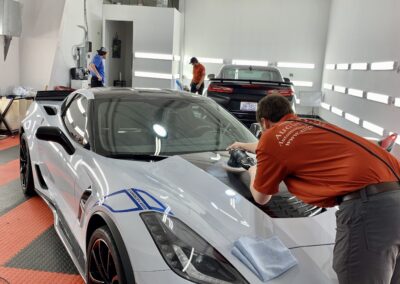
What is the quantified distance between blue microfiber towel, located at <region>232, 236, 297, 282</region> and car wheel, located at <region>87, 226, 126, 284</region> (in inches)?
20.7

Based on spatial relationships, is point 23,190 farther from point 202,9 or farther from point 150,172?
point 202,9

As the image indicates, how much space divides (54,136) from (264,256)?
5.64ft

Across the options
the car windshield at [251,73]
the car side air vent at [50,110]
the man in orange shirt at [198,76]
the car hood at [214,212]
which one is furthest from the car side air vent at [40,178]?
the man in orange shirt at [198,76]

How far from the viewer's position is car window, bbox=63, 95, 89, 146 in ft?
8.69

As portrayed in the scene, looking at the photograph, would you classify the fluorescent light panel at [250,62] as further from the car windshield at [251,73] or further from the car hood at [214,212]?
the car hood at [214,212]

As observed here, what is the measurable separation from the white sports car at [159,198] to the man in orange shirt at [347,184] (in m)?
0.19

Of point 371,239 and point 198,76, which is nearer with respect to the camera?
point 371,239

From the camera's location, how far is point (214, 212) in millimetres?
1850

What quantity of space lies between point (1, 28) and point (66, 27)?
209cm

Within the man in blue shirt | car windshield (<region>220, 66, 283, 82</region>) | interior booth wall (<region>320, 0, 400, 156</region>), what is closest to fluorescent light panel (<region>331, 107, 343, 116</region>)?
interior booth wall (<region>320, 0, 400, 156</region>)

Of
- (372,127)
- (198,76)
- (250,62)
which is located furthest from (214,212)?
(250,62)

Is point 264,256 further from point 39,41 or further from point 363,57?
point 39,41

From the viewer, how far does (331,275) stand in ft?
5.24

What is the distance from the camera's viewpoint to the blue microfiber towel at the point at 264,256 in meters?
1.49
